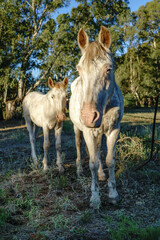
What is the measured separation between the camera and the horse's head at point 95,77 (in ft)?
7.37

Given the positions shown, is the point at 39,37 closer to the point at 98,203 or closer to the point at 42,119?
the point at 42,119

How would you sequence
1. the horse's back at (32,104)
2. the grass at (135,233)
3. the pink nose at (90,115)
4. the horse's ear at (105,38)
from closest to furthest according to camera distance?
the grass at (135,233)
the pink nose at (90,115)
the horse's ear at (105,38)
the horse's back at (32,104)

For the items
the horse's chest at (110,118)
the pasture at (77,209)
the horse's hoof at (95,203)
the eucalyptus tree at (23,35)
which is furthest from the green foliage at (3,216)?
the eucalyptus tree at (23,35)

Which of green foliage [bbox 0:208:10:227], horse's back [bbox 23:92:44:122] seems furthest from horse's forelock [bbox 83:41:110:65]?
horse's back [bbox 23:92:44:122]

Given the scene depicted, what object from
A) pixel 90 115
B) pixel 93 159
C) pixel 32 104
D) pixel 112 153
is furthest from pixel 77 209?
pixel 32 104

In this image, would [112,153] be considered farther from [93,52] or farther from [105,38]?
[105,38]

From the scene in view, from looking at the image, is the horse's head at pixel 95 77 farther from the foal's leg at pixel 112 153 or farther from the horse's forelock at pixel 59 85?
the horse's forelock at pixel 59 85

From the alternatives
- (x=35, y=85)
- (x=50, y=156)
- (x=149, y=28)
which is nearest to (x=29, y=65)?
(x=35, y=85)

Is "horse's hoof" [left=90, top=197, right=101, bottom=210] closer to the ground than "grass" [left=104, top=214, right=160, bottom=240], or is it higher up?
closer to the ground

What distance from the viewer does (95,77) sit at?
2.41 meters

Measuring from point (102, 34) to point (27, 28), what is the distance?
16.0m

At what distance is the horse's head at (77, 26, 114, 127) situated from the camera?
2246 mm

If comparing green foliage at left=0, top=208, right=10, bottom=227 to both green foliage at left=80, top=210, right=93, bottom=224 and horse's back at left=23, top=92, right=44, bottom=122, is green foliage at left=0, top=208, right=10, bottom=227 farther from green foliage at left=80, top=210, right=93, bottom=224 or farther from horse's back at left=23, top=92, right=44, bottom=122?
horse's back at left=23, top=92, right=44, bottom=122

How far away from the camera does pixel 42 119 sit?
510cm
